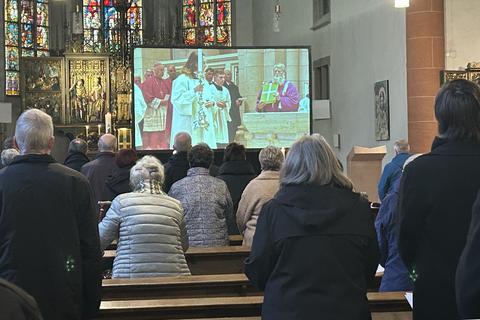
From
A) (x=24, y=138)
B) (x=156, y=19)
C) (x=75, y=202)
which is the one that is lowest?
(x=75, y=202)

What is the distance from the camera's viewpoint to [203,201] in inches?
273

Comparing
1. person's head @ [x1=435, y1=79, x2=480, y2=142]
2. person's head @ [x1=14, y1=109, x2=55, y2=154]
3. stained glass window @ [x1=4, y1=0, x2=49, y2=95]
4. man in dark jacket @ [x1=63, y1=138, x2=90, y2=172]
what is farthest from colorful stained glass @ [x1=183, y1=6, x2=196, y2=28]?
person's head @ [x1=435, y1=79, x2=480, y2=142]

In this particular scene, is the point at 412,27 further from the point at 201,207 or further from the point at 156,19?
the point at 156,19

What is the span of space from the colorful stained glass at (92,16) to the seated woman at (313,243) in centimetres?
2188

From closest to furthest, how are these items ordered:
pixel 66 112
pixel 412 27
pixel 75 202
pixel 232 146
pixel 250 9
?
pixel 75 202, pixel 232 146, pixel 412 27, pixel 66 112, pixel 250 9

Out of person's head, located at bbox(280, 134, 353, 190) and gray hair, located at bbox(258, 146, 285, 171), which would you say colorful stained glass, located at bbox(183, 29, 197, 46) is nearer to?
gray hair, located at bbox(258, 146, 285, 171)

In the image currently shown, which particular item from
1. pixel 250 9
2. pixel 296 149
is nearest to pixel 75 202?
pixel 296 149

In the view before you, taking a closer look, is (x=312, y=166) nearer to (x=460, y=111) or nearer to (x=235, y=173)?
(x=460, y=111)

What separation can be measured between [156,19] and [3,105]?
8.53 metres

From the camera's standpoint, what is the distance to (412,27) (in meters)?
13.4

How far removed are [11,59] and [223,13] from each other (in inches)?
223

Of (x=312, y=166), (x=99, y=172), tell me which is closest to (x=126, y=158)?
(x=99, y=172)

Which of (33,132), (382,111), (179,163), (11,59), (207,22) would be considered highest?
(207,22)

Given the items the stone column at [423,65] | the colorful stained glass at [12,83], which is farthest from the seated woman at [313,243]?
the colorful stained glass at [12,83]
